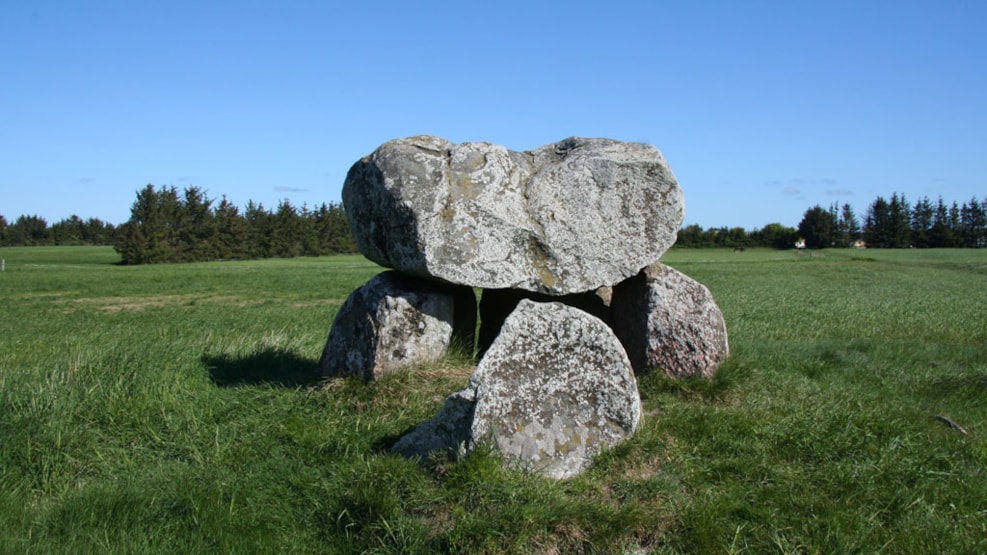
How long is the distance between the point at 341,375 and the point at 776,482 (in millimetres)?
4559

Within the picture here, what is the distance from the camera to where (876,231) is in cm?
10450

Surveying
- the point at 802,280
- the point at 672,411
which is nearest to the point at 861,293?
the point at 802,280

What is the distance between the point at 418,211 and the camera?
7.52 m

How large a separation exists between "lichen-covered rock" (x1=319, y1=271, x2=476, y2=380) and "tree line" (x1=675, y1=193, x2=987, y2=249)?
97.5 metres

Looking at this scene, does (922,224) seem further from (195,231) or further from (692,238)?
(195,231)

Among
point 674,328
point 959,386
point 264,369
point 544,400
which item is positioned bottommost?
point 959,386

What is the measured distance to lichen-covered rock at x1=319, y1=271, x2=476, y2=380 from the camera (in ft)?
25.4

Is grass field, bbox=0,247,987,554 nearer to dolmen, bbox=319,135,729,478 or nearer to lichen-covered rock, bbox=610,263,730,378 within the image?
lichen-covered rock, bbox=610,263,730,378

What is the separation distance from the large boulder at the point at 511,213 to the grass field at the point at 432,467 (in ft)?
4.27

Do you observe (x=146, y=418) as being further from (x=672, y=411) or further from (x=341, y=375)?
(x=672, y=411)

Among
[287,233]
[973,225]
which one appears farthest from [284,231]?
[973,225]

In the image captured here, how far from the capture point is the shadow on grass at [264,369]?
8102 millimetres

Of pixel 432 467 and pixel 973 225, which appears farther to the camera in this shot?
pixel 973 225

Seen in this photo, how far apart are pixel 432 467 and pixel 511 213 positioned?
125 inches
